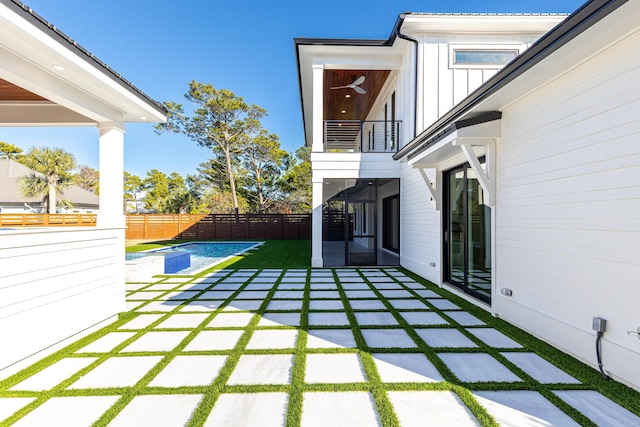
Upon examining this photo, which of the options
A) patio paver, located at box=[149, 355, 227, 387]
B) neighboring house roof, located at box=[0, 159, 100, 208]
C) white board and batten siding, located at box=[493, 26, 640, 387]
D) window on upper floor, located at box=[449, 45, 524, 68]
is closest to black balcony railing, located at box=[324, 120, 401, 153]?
window on upper floor, located at box=[449, 45, 524, 68]

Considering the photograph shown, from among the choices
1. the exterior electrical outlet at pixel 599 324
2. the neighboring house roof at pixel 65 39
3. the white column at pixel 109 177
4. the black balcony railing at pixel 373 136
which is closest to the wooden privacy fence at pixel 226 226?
the black balcony railing at pixel 373 136

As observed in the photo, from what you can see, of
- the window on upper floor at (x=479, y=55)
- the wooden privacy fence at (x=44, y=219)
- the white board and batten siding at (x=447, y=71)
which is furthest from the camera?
the wooden privacy fence at (x=44, y=219)

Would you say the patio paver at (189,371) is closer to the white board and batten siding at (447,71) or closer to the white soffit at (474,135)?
the white soffit at (474,135)

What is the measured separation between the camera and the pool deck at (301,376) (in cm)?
211

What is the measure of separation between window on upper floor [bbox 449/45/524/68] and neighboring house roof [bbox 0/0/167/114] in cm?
692

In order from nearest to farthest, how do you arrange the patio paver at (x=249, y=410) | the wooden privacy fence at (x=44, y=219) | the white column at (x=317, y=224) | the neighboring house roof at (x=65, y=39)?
the patio paver at (x=249, y=410) → the neighboring house roof at (x=65, y=39) → the white column at (x=317, y=224) → the wooden privacy fence at (x=44, y=219)

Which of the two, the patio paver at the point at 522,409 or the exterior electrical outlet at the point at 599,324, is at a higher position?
the exterior electrical outlet at the point at 599,324

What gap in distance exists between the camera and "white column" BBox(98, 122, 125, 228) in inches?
163

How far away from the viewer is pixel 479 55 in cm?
747

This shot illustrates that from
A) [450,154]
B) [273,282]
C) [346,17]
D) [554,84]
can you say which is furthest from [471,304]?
[346,17]

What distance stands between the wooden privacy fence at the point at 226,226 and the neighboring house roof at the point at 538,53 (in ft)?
47.1

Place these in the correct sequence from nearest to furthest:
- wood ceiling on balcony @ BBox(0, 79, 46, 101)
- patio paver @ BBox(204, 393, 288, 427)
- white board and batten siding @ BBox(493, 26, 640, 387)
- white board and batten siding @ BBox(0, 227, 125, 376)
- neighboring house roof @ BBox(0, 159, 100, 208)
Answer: patio paver @ BBox(204, 393, 288, 427), white board and batten siding @ BBox(493, 26, 640, 387), white board and batten siding @ BBox(0, 227, 125, 376), wood ceiling on balcony @ BBox(0, 79, 46, 101), neighboring house roof @ BBox(0, 159, 100, 208)

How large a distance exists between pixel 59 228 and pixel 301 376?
9.81 ft

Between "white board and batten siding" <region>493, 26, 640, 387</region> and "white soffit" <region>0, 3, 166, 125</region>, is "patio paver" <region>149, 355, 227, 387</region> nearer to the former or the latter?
"white soffit" <region>0, 3, 166, 125</region>
